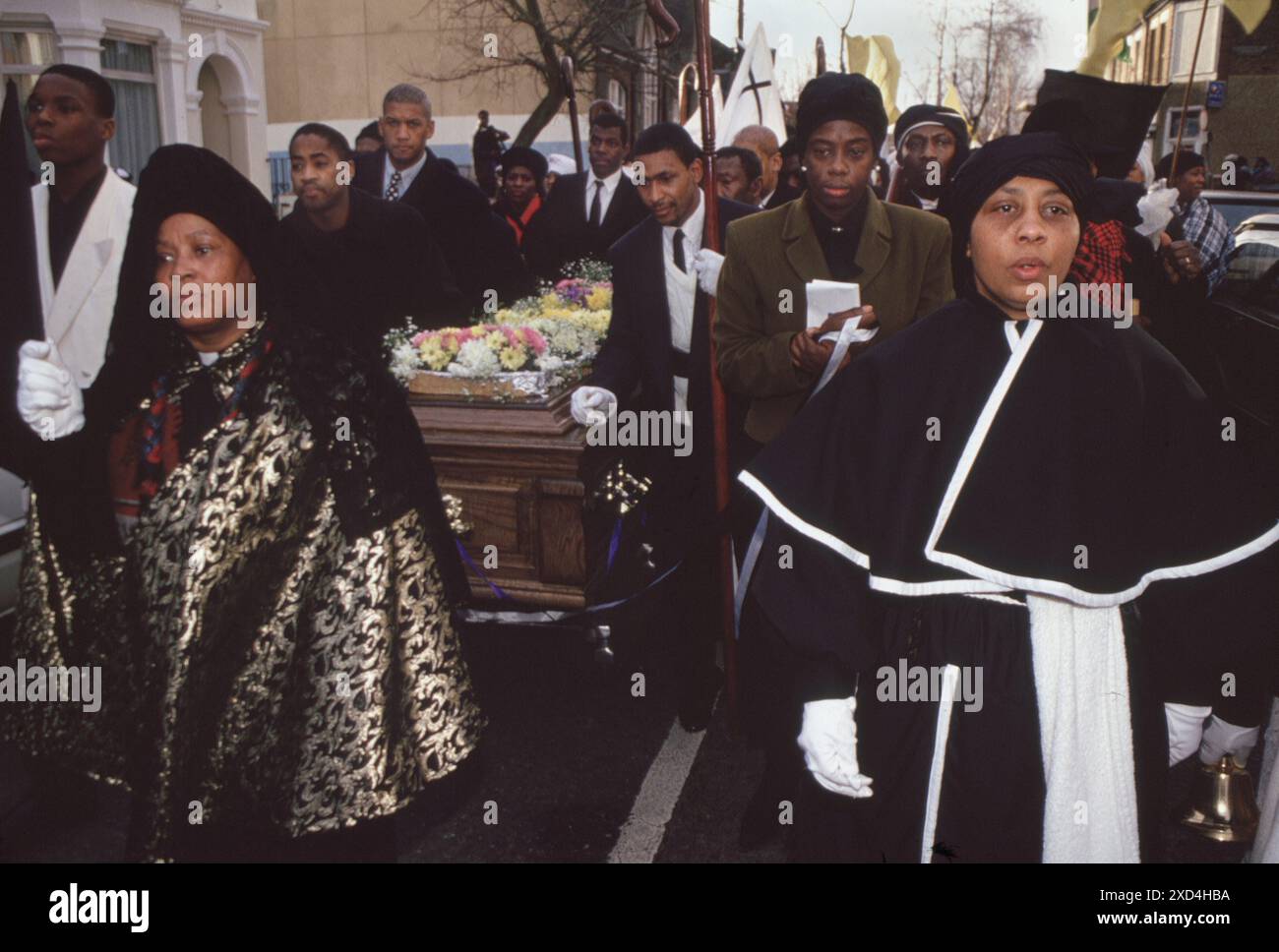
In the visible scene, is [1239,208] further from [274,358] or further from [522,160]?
[274,358]

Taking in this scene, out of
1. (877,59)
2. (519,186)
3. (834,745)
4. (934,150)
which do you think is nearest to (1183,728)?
(834,745)

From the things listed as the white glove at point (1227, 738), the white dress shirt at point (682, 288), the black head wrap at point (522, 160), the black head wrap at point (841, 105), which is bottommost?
the white glove at point (1227, 738)

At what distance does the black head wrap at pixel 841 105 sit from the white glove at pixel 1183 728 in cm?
219

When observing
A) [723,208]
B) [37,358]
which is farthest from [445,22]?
[37,358]

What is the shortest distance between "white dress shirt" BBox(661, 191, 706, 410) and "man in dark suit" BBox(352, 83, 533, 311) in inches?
85.7

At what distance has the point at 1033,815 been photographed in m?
2.21

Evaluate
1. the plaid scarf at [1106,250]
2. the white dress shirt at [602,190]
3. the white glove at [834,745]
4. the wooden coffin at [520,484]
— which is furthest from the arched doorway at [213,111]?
the white glove at [834,745]

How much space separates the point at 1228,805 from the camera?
351 centimetres

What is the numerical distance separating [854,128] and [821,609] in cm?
207

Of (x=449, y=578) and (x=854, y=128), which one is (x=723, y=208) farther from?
(x=449, y=578)

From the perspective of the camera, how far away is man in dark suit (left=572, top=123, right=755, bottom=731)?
443 centimetres

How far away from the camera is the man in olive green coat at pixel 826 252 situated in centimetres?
375

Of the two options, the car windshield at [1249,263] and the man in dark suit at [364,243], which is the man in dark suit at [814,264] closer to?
the man in dark suit at [364,243]
